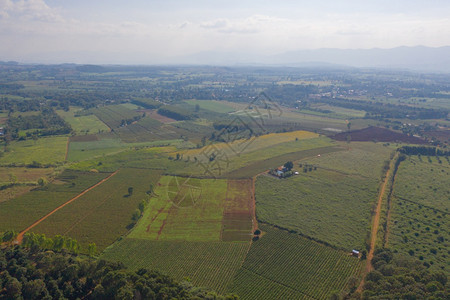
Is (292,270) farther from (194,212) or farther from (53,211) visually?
(53,211)

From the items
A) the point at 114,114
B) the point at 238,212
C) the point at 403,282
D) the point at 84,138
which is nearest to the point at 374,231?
the point at 403,282

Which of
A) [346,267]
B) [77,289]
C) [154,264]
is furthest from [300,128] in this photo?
[77,289]

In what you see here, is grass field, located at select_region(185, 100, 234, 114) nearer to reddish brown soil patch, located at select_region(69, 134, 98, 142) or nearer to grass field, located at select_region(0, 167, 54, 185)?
reddish brown soil patch, located at select_region(69, 134, 98, 142)

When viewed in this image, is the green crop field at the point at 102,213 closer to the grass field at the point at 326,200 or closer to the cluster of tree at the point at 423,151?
the grass field at the point at 326,200

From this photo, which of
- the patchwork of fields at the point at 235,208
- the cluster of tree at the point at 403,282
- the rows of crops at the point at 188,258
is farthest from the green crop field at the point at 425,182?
the rows of crops at the point at 188,258

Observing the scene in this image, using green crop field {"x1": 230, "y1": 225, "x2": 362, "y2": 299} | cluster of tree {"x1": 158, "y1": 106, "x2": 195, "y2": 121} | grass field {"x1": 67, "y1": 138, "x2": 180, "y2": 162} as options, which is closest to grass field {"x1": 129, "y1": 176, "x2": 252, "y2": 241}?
green crop field {"x1": 230, "y1": 225, "x2": 362, "y2": 299}

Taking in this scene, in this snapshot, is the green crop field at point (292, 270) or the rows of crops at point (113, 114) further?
the rows of crops at point (113, 114)

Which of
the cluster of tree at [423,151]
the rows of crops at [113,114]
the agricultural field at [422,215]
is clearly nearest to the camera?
the agricultural field at [422,215]
